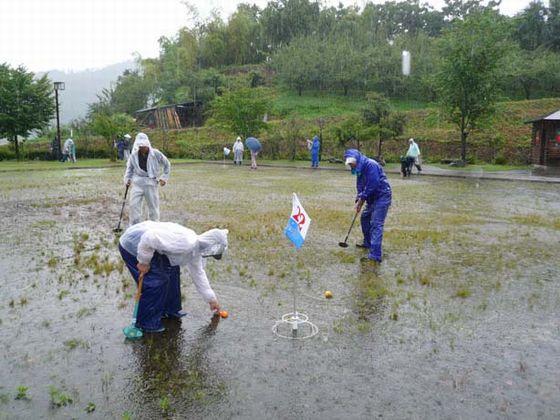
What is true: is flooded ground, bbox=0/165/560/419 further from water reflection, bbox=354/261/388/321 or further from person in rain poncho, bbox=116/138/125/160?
person in rain poncho, bbox=116/138/125/160

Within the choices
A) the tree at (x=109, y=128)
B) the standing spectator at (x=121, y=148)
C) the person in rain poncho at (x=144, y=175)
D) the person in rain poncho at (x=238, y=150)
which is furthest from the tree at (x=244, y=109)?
the person in rain poncho at (x=144, y=175)

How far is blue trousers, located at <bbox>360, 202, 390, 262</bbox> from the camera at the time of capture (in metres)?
8.09

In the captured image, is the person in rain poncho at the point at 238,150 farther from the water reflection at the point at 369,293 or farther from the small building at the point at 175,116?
the water reflection at the point at 369,293

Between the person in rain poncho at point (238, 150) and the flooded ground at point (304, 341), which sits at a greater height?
the person in rain poncho at point (238, 150)

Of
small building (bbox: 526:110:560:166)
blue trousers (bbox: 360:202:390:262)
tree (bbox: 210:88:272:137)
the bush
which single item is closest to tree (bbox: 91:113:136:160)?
tree (bbox: 210:88:272:137)

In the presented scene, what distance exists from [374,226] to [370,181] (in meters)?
0.73

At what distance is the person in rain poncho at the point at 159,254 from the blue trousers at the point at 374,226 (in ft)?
11.7

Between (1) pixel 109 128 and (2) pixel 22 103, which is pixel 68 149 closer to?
(1) pixel 109 128

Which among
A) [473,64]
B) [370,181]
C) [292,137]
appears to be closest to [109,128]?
[292,137]

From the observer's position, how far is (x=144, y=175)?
29.3 ft

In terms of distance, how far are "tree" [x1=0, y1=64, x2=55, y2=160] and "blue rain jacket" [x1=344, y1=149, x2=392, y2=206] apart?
31.0 meters

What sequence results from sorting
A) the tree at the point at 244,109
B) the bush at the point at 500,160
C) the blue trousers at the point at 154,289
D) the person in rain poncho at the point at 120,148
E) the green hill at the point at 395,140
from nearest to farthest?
the blue trousers at the point at 154,289
the bush at the point at 500,160
the green hill at the point at 395,140
the person in rain poncho at the point at 120,148
the tree at the point at 244,109

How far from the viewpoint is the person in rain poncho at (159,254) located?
4.79 metres

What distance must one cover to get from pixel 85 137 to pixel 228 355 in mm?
38172
